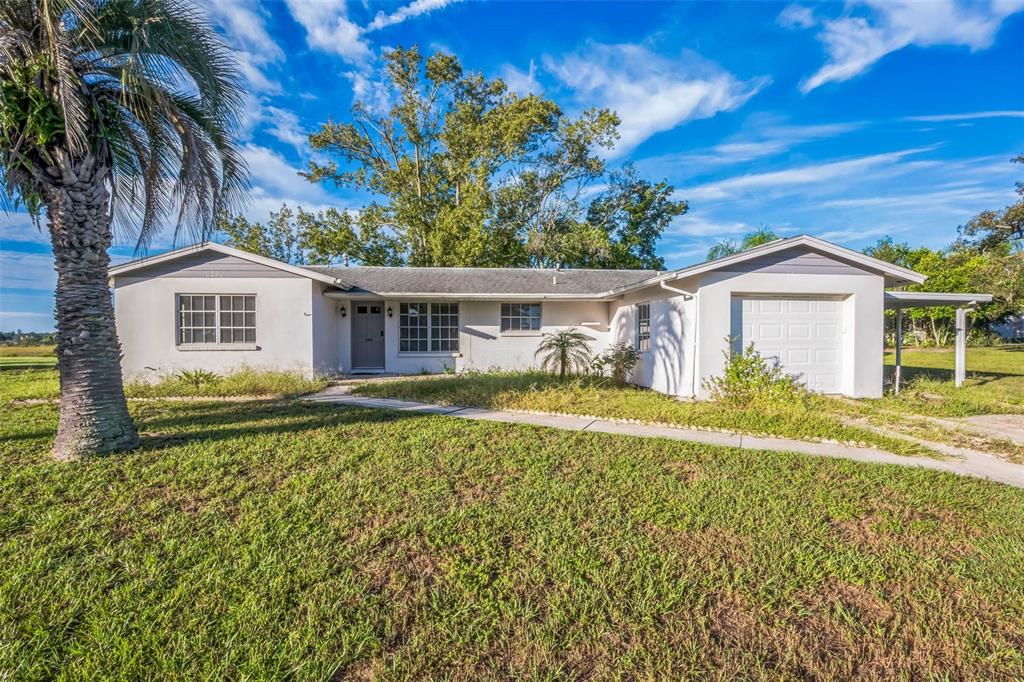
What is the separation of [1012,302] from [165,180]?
1455 inches

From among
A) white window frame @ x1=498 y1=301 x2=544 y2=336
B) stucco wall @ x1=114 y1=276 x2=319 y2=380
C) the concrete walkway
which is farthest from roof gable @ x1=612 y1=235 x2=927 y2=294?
stucco wall @ x1=114 y1=276 x2=319 y2=380

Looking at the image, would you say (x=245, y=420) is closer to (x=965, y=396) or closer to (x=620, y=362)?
(x=620, y=362)

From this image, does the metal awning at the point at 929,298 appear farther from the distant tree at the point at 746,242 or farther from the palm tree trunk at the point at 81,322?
the distant tree at the point at 746,242

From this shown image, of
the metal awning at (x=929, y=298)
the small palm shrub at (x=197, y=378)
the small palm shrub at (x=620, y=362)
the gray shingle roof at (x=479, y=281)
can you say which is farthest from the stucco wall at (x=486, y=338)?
the metal awning at (x=929, y=298)

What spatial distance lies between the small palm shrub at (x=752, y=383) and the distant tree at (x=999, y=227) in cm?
2744

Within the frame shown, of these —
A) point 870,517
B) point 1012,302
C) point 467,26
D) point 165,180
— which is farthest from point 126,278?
point 1012,302

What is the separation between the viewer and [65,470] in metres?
4.49

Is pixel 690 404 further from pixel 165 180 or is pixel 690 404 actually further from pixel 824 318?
pixel 165 180

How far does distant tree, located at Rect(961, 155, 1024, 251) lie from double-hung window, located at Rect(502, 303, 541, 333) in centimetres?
2934

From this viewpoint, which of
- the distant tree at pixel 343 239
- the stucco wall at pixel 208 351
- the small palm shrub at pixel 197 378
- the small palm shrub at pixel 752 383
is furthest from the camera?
the distant tree at pixel 343 239

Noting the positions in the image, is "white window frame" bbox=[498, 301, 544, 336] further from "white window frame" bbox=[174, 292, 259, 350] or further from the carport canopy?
the carport canopy

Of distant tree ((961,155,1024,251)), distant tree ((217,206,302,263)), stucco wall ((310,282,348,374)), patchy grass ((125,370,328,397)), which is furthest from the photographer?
distant tree ((217,206,302,263))

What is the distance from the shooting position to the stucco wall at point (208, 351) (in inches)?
413

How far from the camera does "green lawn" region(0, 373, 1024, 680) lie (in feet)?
7.07
